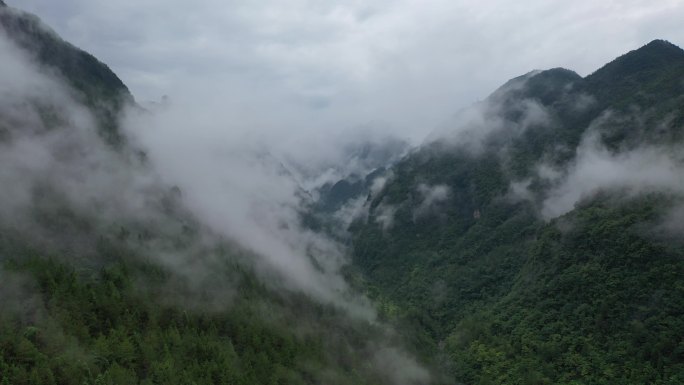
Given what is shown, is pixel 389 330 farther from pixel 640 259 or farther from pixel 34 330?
pixel 34 330

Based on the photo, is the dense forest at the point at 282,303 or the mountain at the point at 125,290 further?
the dense forest at the point at 282,303

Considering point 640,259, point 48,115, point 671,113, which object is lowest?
point 640,259

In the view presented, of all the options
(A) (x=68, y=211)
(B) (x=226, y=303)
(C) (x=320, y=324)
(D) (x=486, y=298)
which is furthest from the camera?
(D) (x=486, y=298)

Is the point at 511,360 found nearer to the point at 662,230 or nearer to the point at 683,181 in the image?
the point at 662,230

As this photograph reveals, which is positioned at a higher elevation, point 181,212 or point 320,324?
point 181,212

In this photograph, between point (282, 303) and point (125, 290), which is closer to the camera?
point (125, 290)

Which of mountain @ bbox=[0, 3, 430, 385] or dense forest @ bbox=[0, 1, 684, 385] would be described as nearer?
mountain @ bbox=[0, 3, 430, 385]

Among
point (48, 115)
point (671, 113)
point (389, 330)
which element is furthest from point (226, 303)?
point (671, 113)

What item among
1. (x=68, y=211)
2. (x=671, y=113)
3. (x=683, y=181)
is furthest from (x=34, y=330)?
(x=671, y=113)

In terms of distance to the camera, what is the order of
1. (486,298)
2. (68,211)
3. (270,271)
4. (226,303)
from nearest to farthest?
(226,303) < (68,211) < (270,271) < (486,298)

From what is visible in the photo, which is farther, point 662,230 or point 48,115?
point 48,115
